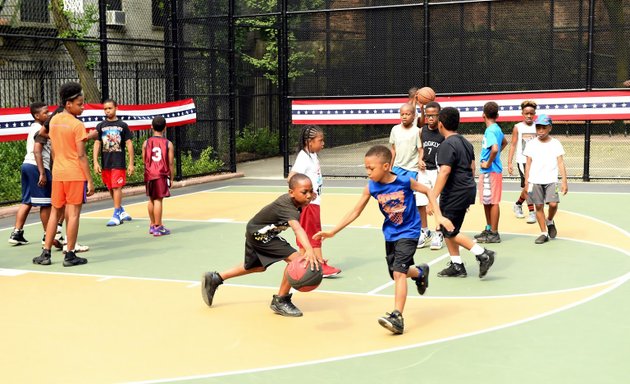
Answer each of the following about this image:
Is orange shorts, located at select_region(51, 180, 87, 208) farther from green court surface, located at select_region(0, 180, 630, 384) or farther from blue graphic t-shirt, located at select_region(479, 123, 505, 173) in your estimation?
blue graphic t-shirt, located at select_region(479, 123, 505, 173)

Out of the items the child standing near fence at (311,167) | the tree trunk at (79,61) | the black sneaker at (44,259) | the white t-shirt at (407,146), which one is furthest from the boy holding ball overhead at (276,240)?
the tree trunk at (79,61)

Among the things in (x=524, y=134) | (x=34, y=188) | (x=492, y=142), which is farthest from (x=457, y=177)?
(x=34, y=188)

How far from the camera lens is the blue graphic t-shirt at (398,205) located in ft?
23.9

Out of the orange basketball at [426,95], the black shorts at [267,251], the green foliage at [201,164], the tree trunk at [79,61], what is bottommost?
the green foliage at [201,164]

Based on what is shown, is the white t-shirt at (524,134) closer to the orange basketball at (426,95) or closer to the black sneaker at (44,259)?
the orange basketball at (426,95)

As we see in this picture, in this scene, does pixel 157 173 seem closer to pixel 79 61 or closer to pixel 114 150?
pixel 114 150

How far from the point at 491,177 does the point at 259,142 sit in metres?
13.6

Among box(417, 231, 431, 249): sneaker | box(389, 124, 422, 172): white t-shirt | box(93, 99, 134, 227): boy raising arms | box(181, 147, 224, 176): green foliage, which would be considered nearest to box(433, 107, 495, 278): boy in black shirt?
box(389, 124, 422, 172): white t-shirt

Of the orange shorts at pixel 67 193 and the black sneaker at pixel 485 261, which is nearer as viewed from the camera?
the black sneaker at pixel 485 261

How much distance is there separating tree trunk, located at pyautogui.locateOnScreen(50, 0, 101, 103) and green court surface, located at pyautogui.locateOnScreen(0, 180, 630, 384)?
30.5ft

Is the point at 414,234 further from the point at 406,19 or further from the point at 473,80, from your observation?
the point at 473,80

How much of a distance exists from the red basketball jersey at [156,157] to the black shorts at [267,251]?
501 centimetres

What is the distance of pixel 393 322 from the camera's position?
6.98 m

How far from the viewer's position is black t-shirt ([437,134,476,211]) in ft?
29.7
